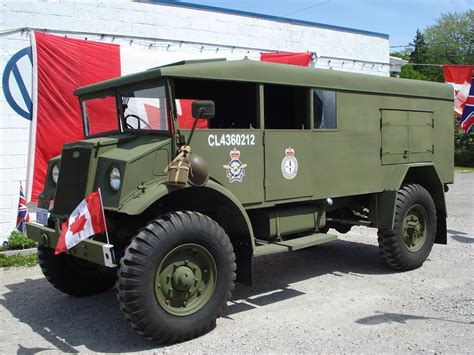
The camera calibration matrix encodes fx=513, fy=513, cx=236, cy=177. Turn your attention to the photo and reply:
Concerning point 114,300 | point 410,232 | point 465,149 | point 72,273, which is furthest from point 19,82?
point 465,149

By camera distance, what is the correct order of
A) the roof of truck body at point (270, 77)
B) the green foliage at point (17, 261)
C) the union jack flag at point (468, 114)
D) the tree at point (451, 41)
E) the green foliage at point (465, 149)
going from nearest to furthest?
the roof of truck body at point (270, 77) → the green foliage at point (17, 261) → the union jack flag at point (468, 114) → the green foliage at point (465, 149) → the tree at point (451, 41)

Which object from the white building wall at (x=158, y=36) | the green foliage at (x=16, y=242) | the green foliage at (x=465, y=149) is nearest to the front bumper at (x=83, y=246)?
the green foliage at (x=16, y=242)

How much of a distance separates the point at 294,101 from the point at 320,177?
91 cm

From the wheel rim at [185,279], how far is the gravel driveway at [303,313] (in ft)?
1.07

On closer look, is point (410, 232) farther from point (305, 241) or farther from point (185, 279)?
point (185, 279)

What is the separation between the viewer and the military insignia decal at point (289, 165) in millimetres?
5363

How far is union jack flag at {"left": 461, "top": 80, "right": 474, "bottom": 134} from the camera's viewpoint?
442 inches

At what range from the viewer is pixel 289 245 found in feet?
17.1

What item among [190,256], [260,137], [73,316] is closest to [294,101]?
[260,137]

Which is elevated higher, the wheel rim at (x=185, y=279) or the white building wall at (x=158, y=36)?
the white building wall at (x=158, y=36)

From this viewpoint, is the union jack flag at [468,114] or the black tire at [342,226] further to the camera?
the union jack flag at [468,114]

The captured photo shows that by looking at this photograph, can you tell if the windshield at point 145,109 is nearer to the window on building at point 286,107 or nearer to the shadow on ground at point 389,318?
the window on building at point 286,107

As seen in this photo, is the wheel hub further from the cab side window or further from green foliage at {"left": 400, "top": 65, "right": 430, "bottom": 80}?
green foliage at {"left": 400, "top": 65, "right": 430, "bottom": 80}

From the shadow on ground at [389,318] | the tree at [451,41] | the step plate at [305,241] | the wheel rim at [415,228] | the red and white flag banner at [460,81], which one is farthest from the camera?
the tree at [451,41]
